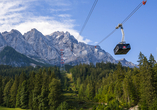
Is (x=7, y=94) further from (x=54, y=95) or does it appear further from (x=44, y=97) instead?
(x=54, y=95)


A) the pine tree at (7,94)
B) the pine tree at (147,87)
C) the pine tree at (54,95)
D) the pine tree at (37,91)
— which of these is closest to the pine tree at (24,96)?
the pine tree at (37,91)

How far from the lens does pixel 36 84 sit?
86.4 m

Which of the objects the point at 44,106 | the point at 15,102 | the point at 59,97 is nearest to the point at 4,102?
the point at 15,102

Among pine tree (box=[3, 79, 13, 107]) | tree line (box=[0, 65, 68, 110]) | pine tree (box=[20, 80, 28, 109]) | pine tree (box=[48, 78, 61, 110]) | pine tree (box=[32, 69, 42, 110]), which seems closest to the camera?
pine tree (box=[48, 78, 61, 110])

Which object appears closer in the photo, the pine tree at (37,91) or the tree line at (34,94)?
the tree line at (34,94)

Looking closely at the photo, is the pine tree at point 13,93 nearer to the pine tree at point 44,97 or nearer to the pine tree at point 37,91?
the pine tree at point 37,91

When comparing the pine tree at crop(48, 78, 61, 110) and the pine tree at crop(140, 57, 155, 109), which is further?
the pine tree at crop(48, 78, 61, 110)

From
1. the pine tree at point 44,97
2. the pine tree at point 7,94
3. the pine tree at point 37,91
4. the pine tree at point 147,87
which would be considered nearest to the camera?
the pine tree at point 147,87

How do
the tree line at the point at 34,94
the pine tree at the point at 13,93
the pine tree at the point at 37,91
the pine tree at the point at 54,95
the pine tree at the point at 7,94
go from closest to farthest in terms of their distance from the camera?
the pine tree at the point at 54,95
the tree line at the point at 34,94
the pine tree at the point at 37,91
the pine tree at the point at 13,93
the pine tree at the point at 7,94

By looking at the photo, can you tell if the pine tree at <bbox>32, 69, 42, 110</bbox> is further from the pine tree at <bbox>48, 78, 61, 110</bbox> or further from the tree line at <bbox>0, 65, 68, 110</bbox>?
the pine tree at <bbox>48, 78, 61, 110</bbox>

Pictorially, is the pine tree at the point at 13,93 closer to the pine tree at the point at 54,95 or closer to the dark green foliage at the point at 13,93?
the dark green foliage at the point at 13,93

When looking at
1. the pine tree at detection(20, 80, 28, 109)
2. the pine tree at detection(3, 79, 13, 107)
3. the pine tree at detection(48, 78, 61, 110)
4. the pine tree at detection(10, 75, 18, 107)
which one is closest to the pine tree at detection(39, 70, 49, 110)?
the pine tree at detection(48, 78, 61, 110)

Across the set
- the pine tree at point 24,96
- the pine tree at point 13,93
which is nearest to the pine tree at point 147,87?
the pine tree at point 24,96

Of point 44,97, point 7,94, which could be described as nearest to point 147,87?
point 44,97
